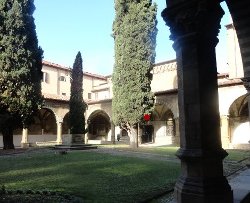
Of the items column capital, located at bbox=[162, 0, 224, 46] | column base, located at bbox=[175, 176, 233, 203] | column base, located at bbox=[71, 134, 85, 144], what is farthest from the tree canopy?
column base, located at bbox=[175, 176, 233, 203]

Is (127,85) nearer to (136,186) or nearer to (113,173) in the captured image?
(113,173)

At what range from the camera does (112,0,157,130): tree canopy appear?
20.8 m

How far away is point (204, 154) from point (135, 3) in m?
18.8

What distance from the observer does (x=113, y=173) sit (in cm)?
902

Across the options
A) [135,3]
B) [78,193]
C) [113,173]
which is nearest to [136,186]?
[78,193]

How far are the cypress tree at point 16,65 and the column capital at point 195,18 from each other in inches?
646

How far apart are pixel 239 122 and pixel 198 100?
73.3 feet

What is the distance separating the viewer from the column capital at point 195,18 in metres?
4.38

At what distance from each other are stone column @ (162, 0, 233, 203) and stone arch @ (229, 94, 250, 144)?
2122 centimetres

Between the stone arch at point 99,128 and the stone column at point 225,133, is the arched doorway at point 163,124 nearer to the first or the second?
the stone arch at point 99,128

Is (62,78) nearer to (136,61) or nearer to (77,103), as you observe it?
(77,103)

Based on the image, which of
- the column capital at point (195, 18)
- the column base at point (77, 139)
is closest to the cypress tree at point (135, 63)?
the column base at point (77, 139)

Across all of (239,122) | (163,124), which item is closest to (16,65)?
(163,124)

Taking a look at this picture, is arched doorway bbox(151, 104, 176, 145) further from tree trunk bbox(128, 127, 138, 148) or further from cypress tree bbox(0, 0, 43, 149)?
cypress tree bbox(0, 0, 43, 149)
